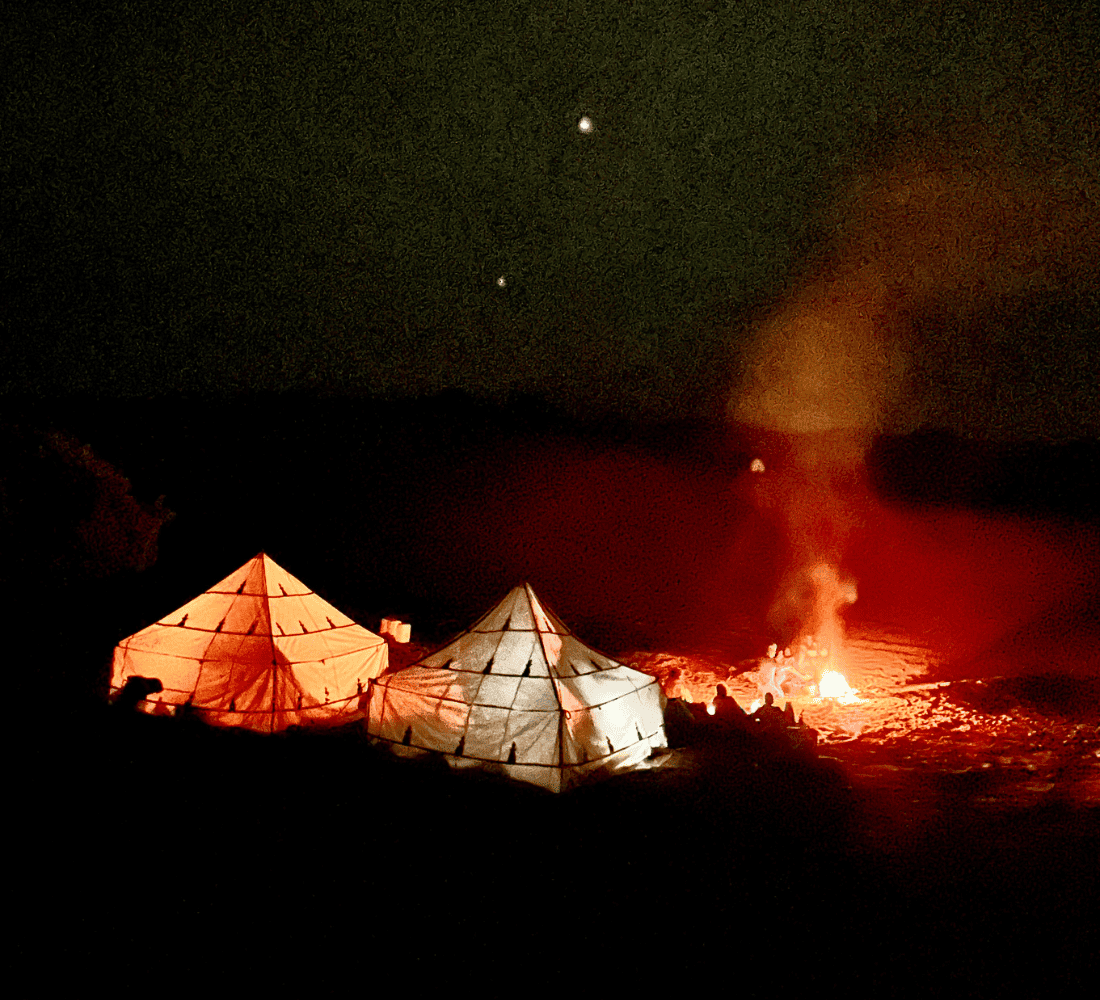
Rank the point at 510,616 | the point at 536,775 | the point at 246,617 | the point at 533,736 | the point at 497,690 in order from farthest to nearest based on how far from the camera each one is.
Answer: the point at 246,617 < the point at 510,616 < the point at 497,690 < the point at 533,736 < the point at 536,775

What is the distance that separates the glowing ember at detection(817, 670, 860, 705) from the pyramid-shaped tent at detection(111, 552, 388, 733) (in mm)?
8035

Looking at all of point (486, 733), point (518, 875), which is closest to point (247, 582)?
point (486, 733)

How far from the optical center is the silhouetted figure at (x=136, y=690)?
10.3 metres

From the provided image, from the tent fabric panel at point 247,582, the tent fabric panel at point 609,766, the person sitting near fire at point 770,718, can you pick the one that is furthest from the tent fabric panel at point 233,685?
the person sitting near fire at point 770,718

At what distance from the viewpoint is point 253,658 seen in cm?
1078

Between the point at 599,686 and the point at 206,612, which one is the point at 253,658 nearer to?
the point at 206,612

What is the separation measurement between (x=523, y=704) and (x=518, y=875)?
2.65 metres

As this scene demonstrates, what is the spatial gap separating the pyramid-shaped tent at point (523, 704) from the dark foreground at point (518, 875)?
0.36 m

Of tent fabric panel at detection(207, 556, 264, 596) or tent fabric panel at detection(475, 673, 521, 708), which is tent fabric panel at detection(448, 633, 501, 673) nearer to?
tent fabric panel at detection(475, 673, 521, 708)

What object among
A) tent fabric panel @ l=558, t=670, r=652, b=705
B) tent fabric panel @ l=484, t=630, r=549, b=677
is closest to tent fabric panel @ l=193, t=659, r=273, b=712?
tent fabric panel @ l=484, t=630, r=549, b=677

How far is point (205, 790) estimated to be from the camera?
25.0 ft

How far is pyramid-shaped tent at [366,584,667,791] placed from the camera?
29.2 feet

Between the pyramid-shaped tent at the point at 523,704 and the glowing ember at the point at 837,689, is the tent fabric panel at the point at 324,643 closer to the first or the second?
the pyramid-shaped tent at the point at 523,704

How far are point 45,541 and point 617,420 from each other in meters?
45.8
